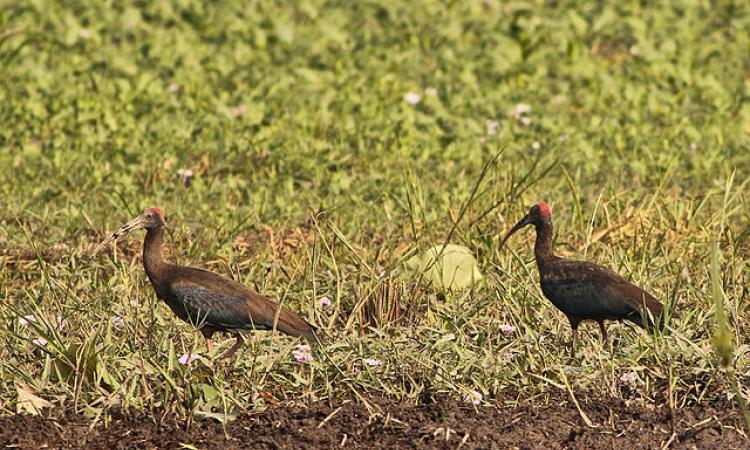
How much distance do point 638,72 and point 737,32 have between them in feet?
4.14

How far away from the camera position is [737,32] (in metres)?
11.5

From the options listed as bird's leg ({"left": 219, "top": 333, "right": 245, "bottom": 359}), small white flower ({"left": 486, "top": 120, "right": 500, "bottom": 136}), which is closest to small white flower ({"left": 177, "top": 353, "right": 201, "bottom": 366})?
bird's leg ({"left": 219, "top": 333, "right": 245, "bottom": 359})

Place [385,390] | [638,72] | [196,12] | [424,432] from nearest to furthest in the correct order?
[424,432], [385,390], [638,72], [196,12]

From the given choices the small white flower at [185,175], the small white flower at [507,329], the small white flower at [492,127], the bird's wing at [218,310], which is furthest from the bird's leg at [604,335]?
the small white flower at [492,127]

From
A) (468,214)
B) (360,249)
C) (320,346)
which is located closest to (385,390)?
(320,346)

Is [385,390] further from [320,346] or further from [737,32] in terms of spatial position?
[737,32]

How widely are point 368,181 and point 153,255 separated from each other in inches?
101

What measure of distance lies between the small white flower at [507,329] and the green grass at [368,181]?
0.12ft

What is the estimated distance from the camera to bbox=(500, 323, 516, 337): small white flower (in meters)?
5.98

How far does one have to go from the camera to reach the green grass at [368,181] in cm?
558

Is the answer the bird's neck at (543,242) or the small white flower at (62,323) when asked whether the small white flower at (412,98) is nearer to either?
the bird's neck at (543,242)

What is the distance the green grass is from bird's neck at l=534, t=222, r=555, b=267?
12 centimetres

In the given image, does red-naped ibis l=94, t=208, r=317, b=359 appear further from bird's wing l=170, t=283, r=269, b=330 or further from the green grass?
the green grass

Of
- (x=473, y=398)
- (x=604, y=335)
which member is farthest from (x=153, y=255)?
(x=604, y=335)
